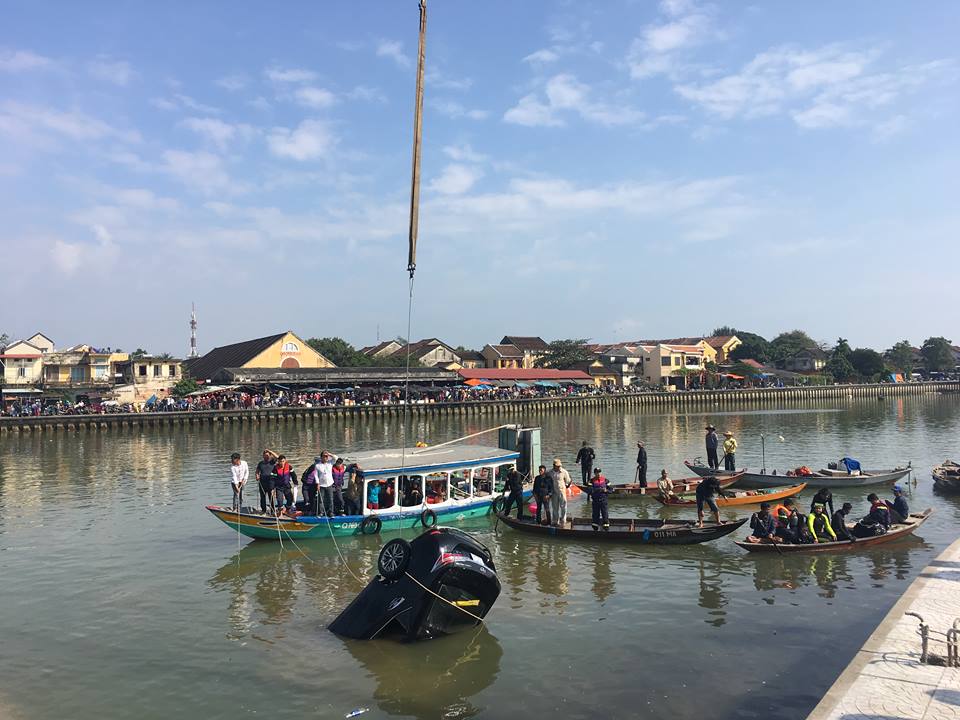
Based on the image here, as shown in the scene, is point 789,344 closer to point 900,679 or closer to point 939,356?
point 939,356

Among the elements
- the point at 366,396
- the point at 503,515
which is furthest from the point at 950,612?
the point at 366,396

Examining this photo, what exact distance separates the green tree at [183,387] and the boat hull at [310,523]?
54.2m

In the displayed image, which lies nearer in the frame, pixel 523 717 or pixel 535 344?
pixel 523 717

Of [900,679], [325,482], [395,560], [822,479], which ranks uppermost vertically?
Result: [325,482]

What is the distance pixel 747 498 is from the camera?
22422 millimetres

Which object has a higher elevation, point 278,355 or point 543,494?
point 278,355

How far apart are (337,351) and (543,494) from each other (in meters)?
88.0

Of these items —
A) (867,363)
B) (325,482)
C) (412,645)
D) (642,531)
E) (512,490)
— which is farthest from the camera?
(867,363)

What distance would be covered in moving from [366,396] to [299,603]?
2354 inches

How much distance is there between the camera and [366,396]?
7294 cm

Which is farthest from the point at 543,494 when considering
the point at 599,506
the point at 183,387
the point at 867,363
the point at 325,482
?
the point at 867,363

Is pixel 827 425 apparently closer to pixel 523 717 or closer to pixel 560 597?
pixel 560 597

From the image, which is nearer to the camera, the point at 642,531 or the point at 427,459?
the point at 642,531

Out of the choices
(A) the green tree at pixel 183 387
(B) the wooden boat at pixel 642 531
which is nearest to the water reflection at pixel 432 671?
(B) the wooden boat at pixel 642 531
